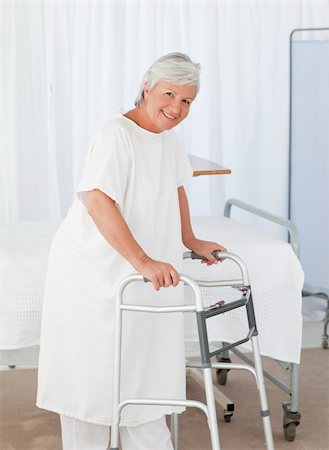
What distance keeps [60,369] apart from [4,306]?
35cm

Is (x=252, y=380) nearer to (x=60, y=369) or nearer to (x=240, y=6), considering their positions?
(x=60, y=369)

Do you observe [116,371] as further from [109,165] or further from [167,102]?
[167,102]

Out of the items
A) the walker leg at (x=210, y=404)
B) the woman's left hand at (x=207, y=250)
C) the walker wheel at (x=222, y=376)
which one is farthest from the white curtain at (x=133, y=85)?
the walker leg at (x=210, y=404)

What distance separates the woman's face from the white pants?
915mm

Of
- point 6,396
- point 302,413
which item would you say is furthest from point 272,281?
point 6,396

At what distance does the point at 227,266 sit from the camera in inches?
126

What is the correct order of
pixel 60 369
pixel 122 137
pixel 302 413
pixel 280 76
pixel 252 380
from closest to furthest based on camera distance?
pixel 122 137 < pixel 60 369 < pixel 302 413 < pixel 252 380 < pixel 280 76

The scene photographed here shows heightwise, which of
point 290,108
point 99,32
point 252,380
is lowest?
point 252,380

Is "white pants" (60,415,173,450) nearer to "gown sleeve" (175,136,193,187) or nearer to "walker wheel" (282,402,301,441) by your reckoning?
"walker wheel" (282,402,301,441)

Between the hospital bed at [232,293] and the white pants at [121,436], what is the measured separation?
1.06ft

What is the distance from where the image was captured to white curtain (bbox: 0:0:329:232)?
15.1 ft

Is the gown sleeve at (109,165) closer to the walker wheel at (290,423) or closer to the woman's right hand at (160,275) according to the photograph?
the woman's right hand at (160,275)

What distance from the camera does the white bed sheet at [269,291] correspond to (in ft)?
10.4

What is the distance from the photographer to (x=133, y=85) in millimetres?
4766
